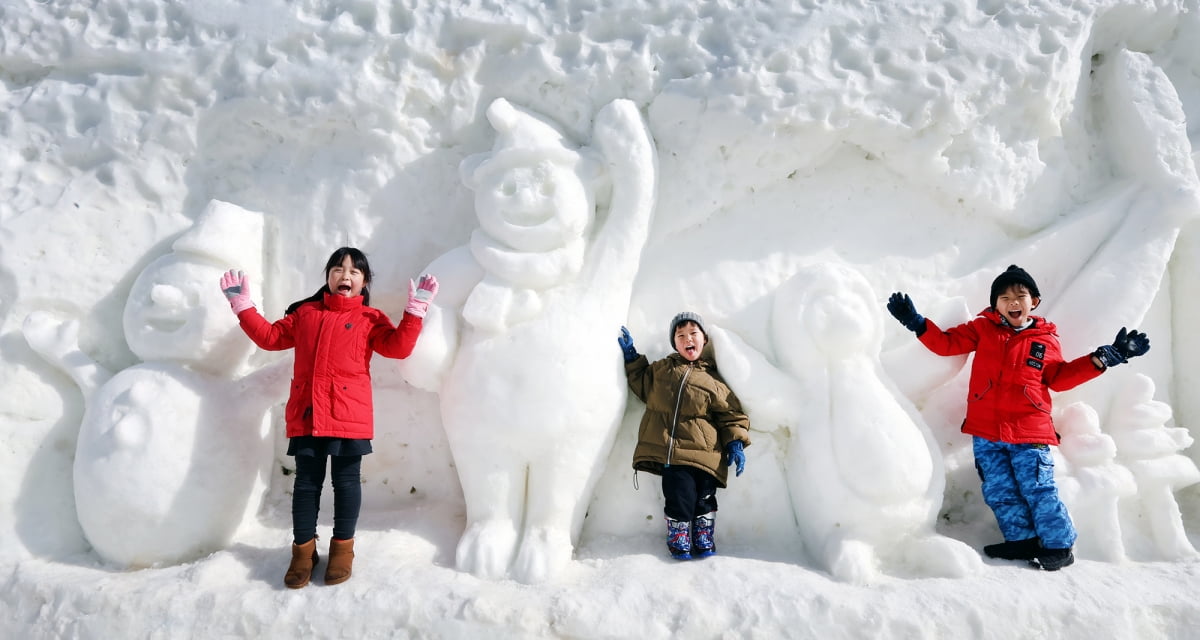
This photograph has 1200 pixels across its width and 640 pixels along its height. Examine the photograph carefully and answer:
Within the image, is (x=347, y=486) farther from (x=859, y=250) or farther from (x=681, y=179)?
(x=859, y=250)

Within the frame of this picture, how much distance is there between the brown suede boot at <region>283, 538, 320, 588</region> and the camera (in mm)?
2496

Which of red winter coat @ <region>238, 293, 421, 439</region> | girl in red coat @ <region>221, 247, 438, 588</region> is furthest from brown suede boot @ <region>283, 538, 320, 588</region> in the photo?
red winter coat @ <region>238, 293, 421, 439</region>

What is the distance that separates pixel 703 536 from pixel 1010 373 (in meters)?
1.19

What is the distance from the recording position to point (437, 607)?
2395 mm

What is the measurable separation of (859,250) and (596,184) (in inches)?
42.1

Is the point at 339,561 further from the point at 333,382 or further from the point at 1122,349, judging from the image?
the point at 1122,349

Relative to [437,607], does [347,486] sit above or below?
above

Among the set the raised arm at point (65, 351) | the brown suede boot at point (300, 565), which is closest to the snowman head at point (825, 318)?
the brown suede boot at point (300, 565)

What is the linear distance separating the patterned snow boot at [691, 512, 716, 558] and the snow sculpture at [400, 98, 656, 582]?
0.38 metres

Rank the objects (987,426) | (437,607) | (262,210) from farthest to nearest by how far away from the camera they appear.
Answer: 1. (262,210)
2. (987,426)
3. (437,607)

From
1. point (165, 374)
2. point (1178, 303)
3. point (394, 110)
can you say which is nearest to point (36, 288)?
point (165, 374)

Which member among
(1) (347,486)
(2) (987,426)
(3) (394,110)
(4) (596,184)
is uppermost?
(3) (394,110)

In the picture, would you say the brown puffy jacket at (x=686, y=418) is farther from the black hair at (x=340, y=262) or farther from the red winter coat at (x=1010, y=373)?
the black hair at (x=340, y=262)

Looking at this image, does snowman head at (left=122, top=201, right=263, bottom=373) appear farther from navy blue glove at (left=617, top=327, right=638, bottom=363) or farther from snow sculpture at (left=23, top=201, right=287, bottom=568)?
navy blue glove at (left=617, top=327, right=638, bottom=363)
